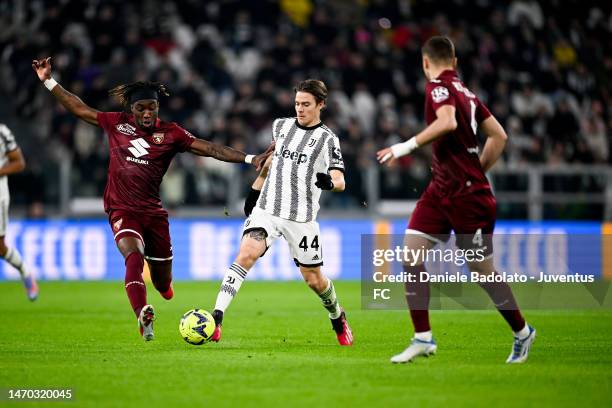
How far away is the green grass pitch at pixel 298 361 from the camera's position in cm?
714

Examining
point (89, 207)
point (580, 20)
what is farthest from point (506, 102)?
point (89, 207)

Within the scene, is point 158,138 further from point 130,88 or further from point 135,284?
point 135,284

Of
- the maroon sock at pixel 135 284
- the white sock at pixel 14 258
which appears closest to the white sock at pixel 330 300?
the maroon sock at pixel 135 284

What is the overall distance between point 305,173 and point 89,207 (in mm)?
10224

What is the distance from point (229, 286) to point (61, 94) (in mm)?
2572

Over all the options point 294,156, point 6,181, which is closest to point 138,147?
point 294,156

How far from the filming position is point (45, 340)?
10789 millimetres

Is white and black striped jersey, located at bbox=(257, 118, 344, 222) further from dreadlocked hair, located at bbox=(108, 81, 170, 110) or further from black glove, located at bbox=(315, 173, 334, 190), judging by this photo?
dreadlocked hair, located at bbox=(108, 81, 170, 110)

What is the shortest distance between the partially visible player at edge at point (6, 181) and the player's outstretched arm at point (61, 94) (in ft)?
12.4

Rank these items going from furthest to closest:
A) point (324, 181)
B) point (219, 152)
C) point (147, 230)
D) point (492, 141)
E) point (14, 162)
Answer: point (14, 162)
point (147, 230)
point (219, 152)
point (324, 181)
point (492, 141)

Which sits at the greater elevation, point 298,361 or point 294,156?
point 294,156

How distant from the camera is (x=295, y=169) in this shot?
33.8 ft

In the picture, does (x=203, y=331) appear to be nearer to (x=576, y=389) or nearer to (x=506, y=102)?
(x=576, y=389)

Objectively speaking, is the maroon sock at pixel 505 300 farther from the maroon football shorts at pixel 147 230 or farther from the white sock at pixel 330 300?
the maroon football shorts at pixel 147 230
